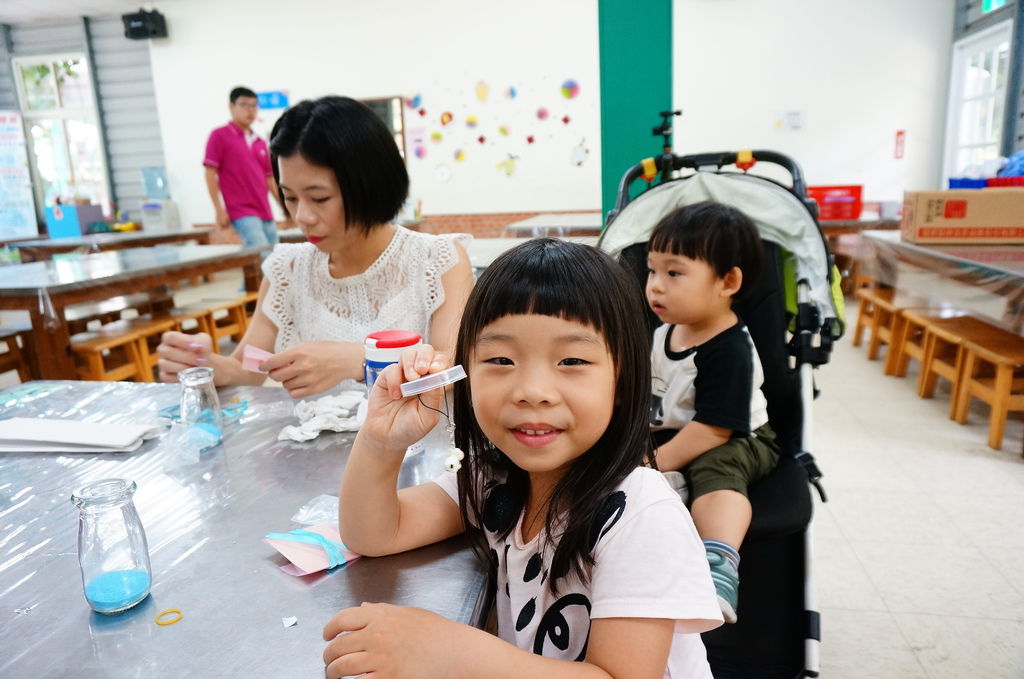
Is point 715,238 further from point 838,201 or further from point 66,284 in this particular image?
point 838,201

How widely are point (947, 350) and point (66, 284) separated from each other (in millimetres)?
4389

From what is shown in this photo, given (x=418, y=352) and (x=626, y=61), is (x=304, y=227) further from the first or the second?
(x=626, y=61)

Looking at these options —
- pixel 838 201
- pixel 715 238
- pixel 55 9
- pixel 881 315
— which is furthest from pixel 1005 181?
pixel 55 9

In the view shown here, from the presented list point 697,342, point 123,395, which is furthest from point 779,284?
point 123,395

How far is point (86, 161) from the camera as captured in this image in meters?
8.49

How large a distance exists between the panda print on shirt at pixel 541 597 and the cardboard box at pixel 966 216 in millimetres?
3334

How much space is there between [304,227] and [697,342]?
1.01 metres

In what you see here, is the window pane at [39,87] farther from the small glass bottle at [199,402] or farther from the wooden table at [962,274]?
the wooden table at [962,274]

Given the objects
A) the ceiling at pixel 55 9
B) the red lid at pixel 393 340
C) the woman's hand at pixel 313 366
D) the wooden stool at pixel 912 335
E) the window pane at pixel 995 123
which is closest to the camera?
the red lid at pixel 393 340

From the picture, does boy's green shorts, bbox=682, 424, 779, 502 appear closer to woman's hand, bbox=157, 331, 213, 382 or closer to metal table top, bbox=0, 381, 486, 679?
metal table top, bbox=0, 381, 486, 679

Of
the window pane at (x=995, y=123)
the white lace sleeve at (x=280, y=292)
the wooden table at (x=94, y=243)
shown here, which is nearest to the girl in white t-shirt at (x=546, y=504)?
the white lace sleeve at (x=280, y=292)

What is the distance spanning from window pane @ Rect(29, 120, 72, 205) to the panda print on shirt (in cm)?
1004

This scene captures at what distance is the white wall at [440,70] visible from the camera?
6676 millimetres

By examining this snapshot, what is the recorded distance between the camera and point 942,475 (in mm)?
2580
